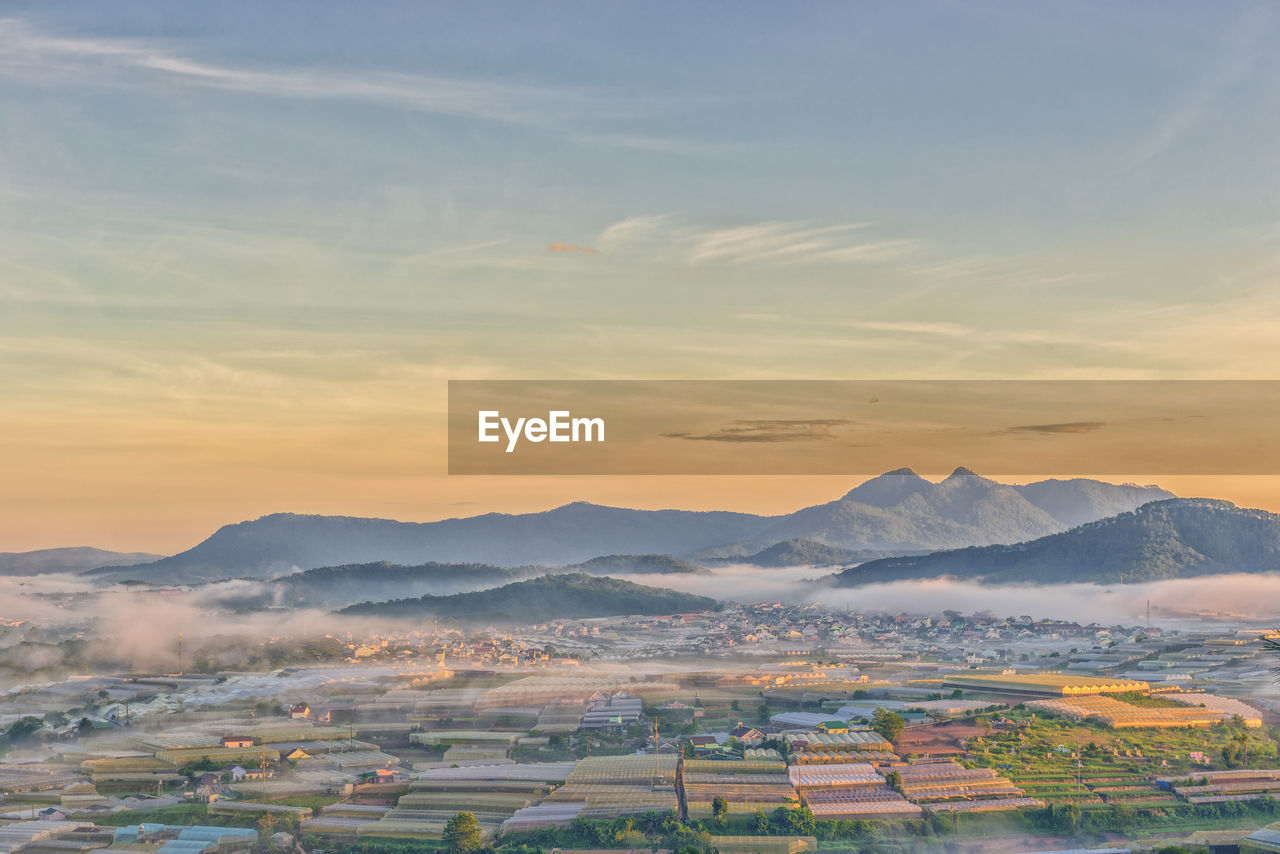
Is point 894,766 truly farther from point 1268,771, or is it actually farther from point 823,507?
point 823,507

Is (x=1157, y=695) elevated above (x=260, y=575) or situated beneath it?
situated beneath

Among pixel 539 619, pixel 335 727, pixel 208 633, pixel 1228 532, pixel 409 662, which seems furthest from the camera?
pixel 1228 532

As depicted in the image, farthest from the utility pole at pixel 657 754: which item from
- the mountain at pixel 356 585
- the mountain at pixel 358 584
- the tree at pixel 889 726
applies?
the mountain at pixel 356 585

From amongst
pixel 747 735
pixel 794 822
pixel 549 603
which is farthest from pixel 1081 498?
pixel 794 822

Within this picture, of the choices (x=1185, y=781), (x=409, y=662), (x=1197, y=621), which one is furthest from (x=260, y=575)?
(x=1185, y=781)

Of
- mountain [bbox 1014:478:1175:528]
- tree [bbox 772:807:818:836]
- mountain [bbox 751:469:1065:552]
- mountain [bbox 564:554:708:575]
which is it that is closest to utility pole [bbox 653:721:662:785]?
tree [bbox 772:807:818:836]

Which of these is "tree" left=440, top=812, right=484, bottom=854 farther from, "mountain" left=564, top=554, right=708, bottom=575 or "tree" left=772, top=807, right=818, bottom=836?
"mountain" left=564, top=554, right=708, bottom=575

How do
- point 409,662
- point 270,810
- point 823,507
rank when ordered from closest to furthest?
1. point 270,810
2. point 409,662
3. point 823,507

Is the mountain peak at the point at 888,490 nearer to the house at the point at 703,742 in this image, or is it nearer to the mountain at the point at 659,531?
the mountain at the point at 659,531

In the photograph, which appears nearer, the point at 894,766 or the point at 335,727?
the point at 894,766
